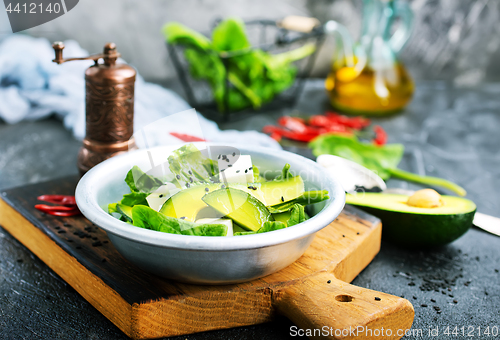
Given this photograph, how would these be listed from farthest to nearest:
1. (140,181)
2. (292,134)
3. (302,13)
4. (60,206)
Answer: (302,13)
(292,134)
(60,206)
(140,181)

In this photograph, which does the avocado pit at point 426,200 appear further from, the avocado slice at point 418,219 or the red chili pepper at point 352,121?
the red chili pepper at point 352,121

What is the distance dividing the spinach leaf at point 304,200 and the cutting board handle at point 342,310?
124mm

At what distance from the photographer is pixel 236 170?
812 mm

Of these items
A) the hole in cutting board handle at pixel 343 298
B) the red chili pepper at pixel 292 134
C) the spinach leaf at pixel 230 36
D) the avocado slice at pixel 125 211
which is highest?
the spinach leaf at pixel 230 36

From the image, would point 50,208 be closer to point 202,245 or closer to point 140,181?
point 140,181

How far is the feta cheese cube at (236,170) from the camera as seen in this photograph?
0.80 meters

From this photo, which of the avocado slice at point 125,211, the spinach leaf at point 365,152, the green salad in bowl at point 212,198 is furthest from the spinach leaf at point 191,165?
the spinach leaf at point 365,152

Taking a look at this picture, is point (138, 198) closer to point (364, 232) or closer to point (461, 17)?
point (364, 232)

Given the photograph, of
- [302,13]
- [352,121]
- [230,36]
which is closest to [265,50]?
[230,36]

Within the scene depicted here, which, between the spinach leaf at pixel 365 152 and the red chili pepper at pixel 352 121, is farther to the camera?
the red chili pepper at pixel 352 121

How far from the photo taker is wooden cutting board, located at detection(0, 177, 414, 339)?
646mm

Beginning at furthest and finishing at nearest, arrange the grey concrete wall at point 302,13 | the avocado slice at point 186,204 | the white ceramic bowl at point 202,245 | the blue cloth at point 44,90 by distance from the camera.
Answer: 1. the grey concrete wall at point 302,13
2. the blue cloth at point 44,90
3. the avocado slice at point 186,204
4. the white ceramic bowl at point 202,245

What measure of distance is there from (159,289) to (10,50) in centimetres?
130

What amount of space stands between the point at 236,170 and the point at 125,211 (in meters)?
0.21
